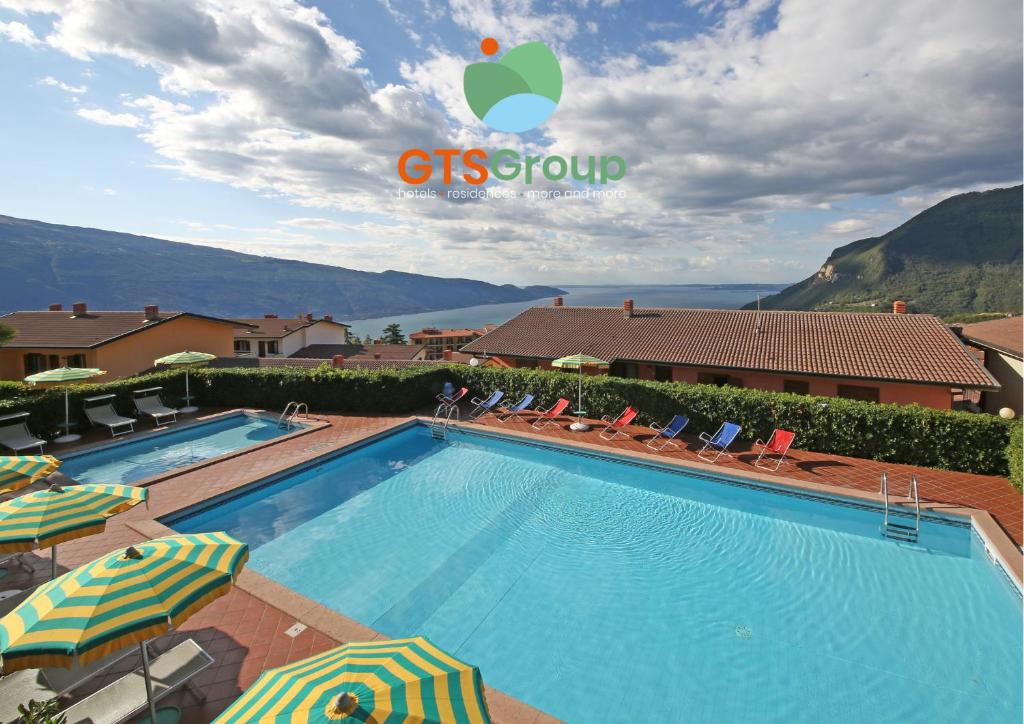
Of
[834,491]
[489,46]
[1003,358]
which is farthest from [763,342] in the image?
[489,46]

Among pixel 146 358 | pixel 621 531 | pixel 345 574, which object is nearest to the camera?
pixel 345 574

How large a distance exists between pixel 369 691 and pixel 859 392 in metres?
17.7

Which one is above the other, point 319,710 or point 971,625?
point 319,710

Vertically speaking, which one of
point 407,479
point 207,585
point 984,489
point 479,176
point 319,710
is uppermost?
point 479,176

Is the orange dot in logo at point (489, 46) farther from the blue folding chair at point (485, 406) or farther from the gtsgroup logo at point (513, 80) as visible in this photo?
the blue folding chair at point (485, 406)

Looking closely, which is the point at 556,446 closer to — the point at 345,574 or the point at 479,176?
the point at 345,574

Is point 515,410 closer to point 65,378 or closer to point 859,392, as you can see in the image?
point 859,392

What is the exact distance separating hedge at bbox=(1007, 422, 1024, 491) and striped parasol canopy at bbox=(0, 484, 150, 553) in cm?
1409

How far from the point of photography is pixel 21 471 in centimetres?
666

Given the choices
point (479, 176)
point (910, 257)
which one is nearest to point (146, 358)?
point (479, 176)

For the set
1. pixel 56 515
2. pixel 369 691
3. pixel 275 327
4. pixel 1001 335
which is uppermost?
pixel 1001 335

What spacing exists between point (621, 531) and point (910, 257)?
114 meters

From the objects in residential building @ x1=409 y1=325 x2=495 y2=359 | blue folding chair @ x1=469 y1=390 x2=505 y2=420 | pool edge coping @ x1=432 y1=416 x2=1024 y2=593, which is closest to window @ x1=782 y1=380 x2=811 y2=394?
pool edge coping @ x1=432 y1=416 x2=1024 y2=593

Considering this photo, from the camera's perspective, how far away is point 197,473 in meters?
10.5
